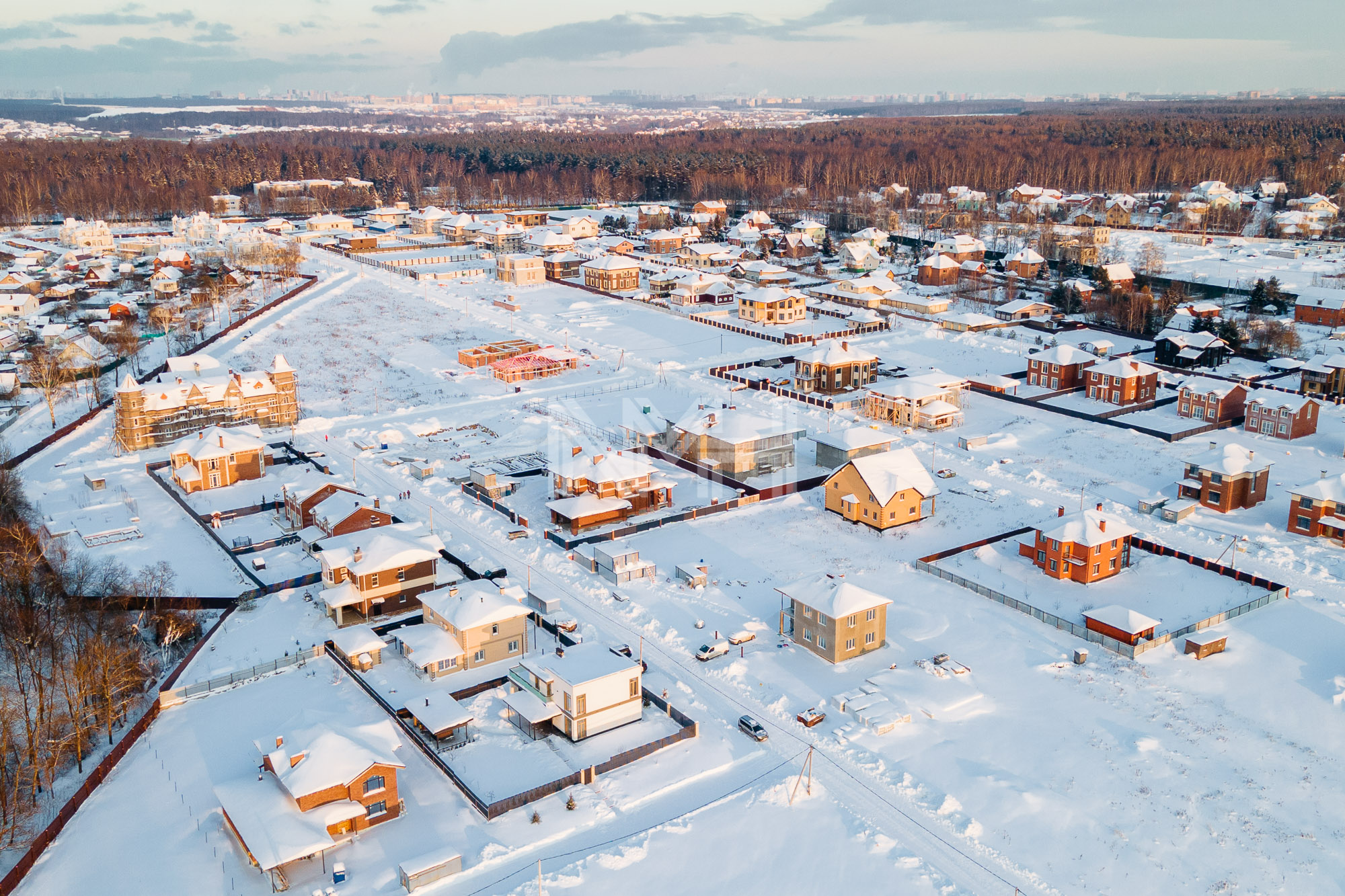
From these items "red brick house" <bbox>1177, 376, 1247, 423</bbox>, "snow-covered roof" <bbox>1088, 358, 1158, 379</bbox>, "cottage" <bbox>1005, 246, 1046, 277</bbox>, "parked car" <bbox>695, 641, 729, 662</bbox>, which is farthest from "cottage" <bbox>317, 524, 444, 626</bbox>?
"cottage" <bbox>1005, 246, 1046, 277</bbox>

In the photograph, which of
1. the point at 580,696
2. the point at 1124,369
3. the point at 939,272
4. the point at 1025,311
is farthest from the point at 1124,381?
the point at 580,696

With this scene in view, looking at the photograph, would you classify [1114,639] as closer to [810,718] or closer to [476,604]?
[810,718]

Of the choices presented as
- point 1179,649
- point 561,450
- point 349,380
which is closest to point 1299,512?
point 1179,649

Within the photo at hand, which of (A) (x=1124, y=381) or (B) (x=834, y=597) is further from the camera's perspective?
(A) (x=1124, y=381)

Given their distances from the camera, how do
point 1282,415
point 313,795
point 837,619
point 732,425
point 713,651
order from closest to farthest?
point 313,795, point 837,619, point 713,651, point 732,425, point 1282,415

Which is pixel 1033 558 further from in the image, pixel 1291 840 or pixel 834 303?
pixel 834 303
